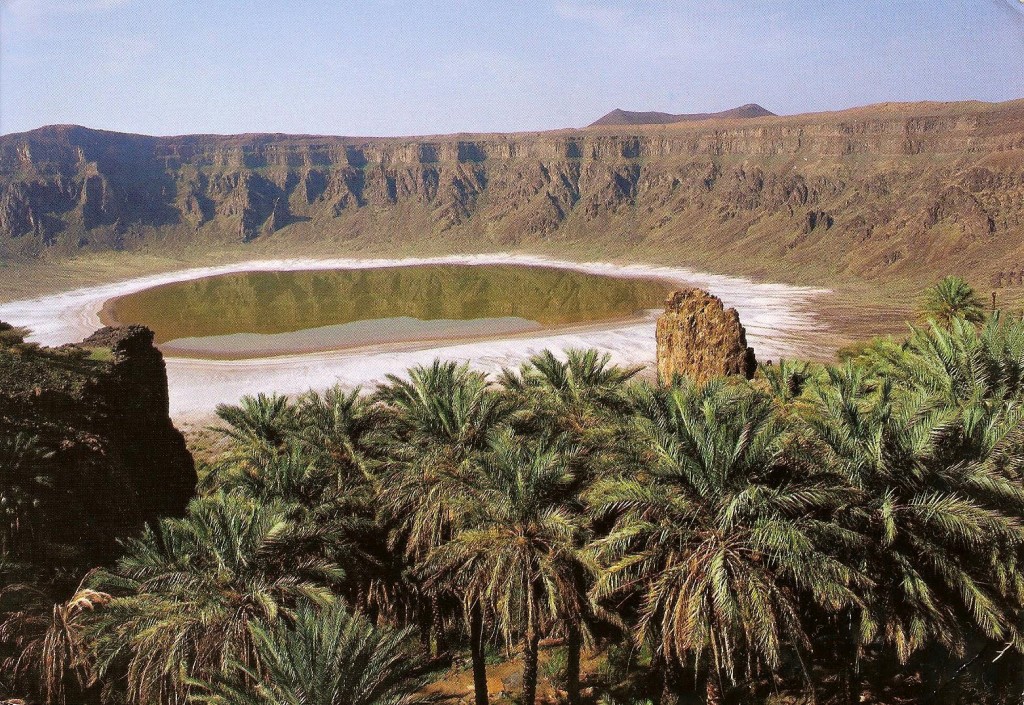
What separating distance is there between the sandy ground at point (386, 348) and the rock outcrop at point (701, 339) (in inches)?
904

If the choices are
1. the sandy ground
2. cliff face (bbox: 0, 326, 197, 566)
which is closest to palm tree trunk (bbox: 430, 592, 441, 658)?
cliff face (bbox: 0, 326, 197, 566)

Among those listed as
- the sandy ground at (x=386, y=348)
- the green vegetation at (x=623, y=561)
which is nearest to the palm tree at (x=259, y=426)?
the green vegetation at (x=623, y=561)

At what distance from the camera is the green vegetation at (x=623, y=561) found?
10188 millimetres

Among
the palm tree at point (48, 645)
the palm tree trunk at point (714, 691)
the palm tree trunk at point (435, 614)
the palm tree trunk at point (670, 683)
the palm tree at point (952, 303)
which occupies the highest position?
the palm tree at point (952, 303)

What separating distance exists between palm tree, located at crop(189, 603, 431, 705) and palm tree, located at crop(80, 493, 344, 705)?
1336 mm

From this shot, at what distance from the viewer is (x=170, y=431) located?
19.7 meters

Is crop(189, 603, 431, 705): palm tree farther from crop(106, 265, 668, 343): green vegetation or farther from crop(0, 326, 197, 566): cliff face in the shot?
crop(106, 265, 668, 343): green vegetation

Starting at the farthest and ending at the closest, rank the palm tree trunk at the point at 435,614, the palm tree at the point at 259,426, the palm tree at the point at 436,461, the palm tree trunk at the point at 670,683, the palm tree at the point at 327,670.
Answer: the palm tree at the point at 259,426 < the palm tree trunk at the point at 435,614 < the palm tree trunk at the point at 670,683 < the palm tree at the point at 436,461 < the palm tree at the point at 327,670

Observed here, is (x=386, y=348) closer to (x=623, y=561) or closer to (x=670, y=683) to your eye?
(x=670, y=683)

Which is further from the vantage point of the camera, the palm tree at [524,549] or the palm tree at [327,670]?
the palm tree at [524,549]

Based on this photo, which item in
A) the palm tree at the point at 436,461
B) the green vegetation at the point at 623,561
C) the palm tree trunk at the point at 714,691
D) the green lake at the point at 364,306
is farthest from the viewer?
the green lake at the point at 364,306

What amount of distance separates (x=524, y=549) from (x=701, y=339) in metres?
19.6

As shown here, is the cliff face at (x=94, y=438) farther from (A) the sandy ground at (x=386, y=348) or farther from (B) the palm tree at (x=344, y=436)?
(A) the sandy ground at (x=386, y=348)

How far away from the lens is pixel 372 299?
105938 mm
